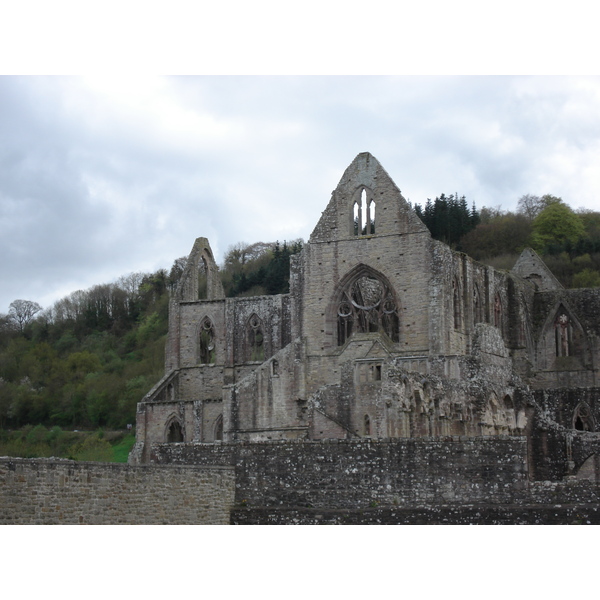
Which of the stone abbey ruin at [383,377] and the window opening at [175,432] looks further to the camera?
the window opening at [175,432]

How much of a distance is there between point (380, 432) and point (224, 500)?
10.5 m

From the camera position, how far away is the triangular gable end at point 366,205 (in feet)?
137

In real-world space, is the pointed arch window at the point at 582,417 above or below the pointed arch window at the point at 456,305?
below

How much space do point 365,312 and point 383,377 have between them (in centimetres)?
659

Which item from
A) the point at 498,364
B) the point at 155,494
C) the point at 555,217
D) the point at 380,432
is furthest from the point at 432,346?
the point at 555,217

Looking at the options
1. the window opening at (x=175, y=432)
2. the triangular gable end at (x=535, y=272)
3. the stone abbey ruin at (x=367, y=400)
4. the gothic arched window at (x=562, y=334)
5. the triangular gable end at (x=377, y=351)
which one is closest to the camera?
the stone abbey ruin at (x=367, y=400)

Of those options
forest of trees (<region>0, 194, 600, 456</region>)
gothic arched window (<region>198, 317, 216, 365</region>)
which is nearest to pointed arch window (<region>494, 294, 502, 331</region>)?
gothic arched window (<region>198, 317, 216, 365</region>)

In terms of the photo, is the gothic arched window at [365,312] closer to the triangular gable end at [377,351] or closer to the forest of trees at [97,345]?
the triangular gable end at [377,351]

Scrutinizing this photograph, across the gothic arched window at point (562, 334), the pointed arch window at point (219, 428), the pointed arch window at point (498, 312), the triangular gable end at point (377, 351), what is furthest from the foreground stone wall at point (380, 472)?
the gothic arched window at point (562, 334)

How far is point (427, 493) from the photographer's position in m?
24.1

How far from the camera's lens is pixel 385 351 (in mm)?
38906

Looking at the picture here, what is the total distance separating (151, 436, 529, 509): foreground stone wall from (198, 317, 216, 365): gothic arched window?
26912 mm

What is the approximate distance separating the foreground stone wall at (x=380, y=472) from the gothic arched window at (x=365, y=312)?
16289 mm

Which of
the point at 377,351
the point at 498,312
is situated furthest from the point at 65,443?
the point at 377,351
